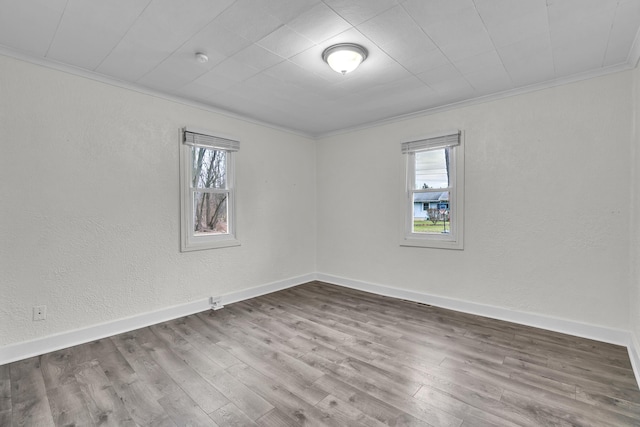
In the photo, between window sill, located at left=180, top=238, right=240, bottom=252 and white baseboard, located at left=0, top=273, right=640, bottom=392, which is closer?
white baseboard, located at left=0, top=273, right=640, bottom=392

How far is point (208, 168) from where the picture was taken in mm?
3877

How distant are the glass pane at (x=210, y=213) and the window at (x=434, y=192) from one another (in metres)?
2.54

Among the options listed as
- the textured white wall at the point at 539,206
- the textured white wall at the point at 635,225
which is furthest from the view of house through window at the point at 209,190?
the textured white wall at the point at 635,225

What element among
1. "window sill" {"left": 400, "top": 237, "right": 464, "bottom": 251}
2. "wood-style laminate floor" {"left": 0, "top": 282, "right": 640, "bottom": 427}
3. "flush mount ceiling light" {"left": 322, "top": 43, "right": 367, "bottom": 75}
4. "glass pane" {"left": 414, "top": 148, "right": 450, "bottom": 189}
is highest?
"flush mount ceiling light" {"left": 322, "top": 43, "right": 367, "bottom": 75}

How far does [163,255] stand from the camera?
3367 mm

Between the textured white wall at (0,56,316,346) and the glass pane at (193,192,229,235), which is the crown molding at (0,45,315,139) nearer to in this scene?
the textured white wall at (0,56,316,346)

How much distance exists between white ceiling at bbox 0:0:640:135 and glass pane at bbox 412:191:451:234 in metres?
1.32

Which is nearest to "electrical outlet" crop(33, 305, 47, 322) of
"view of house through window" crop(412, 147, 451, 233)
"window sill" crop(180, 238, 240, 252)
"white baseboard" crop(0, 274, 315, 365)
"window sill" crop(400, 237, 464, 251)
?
"white baseboard" crop(0, 274, 315, 365)

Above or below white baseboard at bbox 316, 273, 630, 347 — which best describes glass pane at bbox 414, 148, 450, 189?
above

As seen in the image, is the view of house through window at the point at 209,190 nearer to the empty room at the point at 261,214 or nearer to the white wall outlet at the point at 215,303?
the empty room at the point at 261,214

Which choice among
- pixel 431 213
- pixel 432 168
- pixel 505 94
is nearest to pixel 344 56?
pixel 505 94

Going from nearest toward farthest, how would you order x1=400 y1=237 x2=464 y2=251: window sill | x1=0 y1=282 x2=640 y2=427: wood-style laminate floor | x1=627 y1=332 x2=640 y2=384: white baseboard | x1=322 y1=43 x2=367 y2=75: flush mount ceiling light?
x1=0 y1=282 x2=640 y2=427: wood-style laminate floor → x1=627 y1=332 x2=640 y2=384: white baseboard → x1=322 y1=43 x2=367 y2=75: flush mount ceiling light → x1=400 y1=237 x2=464 y2=251: window sill

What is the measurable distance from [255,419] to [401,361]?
127 cm

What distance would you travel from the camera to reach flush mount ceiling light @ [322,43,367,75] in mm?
2348
